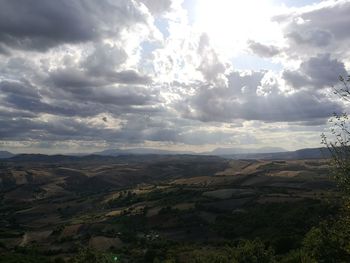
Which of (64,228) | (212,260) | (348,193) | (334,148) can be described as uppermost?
(334,148)

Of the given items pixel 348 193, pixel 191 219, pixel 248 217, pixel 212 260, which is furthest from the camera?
pixel 191 219

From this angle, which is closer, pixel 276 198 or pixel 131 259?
pixel 131 259

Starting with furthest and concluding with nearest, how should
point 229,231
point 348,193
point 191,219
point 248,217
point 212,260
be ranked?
point 191,219 < point 248,217 < point 229,231 < point 212,260 < point 348,193

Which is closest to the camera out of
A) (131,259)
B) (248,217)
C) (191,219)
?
(131,259)

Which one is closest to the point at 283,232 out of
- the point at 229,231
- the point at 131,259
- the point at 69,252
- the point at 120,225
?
the point at 229,231

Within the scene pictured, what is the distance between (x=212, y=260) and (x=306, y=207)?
89350 millimetres

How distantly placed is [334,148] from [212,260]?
1940 inches

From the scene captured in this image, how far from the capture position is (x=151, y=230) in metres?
176

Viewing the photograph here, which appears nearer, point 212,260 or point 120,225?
point 212,260

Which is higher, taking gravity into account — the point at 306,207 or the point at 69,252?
the point at 306,207

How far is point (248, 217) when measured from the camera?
167m

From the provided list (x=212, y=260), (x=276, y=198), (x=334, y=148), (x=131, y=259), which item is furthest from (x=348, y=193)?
(x=276, y=198)

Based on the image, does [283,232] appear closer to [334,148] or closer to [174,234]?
[174,234]

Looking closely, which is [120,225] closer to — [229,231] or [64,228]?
[64,228]
